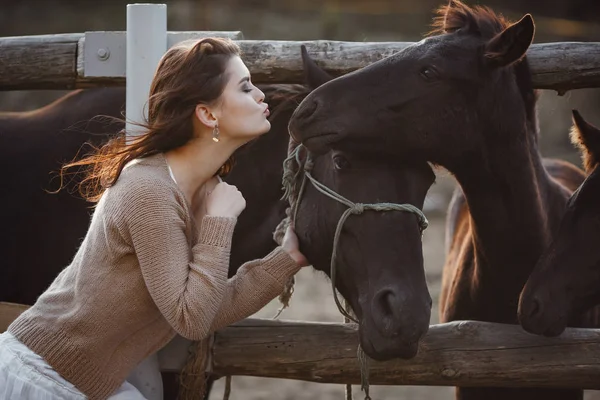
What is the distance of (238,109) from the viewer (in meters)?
2.34

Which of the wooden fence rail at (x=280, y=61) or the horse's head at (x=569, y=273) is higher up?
the wooden fence rail at (x=280, y=61)

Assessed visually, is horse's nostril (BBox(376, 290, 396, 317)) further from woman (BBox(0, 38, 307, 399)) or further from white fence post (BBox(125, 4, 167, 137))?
white fence post (BBox(125, 4, 167, 137))

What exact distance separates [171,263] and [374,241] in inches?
22.5

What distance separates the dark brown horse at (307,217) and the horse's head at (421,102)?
8cm

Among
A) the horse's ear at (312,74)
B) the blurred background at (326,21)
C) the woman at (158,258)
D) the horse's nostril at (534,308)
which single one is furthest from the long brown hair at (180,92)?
the blurred background at (326,21)

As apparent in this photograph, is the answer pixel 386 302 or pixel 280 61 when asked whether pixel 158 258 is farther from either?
pixel 280 61

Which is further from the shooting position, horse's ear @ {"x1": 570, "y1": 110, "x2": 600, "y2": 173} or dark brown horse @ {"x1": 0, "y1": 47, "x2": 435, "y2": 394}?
horse's ear @ {"x1": 570, "y1": 110, "x2": 600, "y2": 173}

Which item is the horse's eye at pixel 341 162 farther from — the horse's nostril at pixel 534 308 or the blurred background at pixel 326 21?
the blurred background at pixel 326 21

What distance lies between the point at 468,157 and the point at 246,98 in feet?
2.23

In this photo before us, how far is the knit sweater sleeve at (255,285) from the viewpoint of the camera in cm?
242

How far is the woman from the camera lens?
215 centimetres

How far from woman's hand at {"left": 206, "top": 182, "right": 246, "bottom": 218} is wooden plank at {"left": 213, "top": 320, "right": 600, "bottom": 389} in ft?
1.87

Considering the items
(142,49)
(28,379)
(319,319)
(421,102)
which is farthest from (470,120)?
(319,319)

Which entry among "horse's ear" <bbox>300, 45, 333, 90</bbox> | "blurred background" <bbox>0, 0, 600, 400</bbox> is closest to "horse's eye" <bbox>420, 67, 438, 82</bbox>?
"horse's ear" <bbox>300, 45, 333, 90</bbox>
